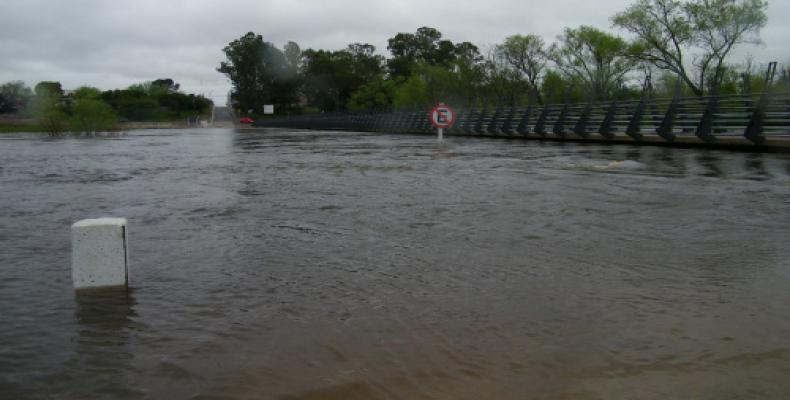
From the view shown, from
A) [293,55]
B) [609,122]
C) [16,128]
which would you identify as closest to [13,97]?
[16,128]

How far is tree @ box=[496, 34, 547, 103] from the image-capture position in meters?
62.5

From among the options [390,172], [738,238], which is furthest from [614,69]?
[738,238]

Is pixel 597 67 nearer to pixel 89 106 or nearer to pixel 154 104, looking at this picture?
pixel 89 106

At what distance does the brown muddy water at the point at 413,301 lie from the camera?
2.98 metres

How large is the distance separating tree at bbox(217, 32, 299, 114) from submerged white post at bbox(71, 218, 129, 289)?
148414 mm

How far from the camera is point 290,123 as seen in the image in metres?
97.1

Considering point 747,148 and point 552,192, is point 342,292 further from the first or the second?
point 747,148

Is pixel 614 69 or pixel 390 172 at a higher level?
pixel 614 69

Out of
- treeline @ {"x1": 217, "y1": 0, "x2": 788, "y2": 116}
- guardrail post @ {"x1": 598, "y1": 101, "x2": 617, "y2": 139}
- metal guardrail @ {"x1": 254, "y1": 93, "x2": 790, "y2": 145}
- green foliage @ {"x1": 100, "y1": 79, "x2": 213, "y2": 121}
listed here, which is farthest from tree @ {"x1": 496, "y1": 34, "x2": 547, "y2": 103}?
green foliage @ {"x1": 100, "y1": 79, "x2": 213, "y2": 121}

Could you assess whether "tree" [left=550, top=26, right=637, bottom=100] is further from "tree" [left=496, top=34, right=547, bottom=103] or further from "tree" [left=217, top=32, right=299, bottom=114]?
"tree" [left=217, top=32, right=299, bottom=114]

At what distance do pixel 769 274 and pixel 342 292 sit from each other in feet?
9.38

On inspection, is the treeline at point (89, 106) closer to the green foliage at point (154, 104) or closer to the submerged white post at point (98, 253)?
the green foliage at point (154, 104)

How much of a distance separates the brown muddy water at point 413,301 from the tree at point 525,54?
5567cm

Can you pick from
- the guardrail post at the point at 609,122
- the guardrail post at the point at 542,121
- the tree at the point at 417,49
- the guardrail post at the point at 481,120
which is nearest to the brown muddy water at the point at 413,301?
the guardrail post at the point at 609,122
